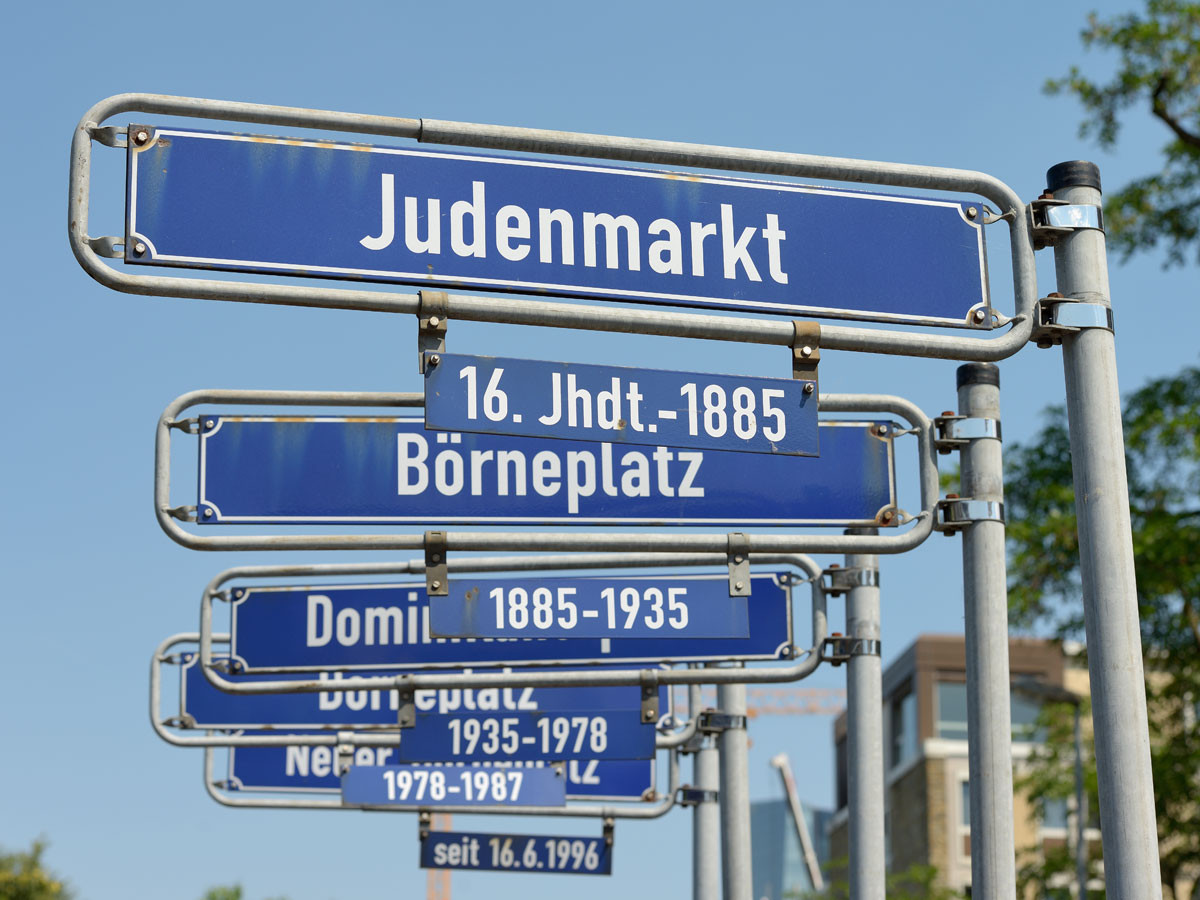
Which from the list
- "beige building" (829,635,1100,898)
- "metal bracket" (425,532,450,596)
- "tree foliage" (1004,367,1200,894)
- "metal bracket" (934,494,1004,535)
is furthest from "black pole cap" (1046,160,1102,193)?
"beige building" (829,635,1100,898)

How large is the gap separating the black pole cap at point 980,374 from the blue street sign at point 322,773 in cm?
510

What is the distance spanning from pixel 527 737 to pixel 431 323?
4.93m

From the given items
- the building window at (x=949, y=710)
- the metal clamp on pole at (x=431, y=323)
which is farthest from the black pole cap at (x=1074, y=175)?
the building window at (x=949, y=710)

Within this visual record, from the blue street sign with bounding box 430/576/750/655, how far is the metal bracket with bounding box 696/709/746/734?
12.3 feet

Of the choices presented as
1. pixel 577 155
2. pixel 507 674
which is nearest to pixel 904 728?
pixel 507 674

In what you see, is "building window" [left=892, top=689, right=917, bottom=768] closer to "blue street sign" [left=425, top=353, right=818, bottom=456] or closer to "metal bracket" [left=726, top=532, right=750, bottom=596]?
"metal bracket" [left=726, top=532, right=750, bottom=596]

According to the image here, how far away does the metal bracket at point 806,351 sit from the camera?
550cm

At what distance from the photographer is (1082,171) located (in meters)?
5.80

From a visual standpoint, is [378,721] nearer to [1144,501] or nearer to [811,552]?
[811,552]

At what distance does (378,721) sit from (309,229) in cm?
582

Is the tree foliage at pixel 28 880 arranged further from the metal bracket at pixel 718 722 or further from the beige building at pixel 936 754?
the metal bracket at pixel 718 722

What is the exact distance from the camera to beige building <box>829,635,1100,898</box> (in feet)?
151

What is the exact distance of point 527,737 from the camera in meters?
9.70

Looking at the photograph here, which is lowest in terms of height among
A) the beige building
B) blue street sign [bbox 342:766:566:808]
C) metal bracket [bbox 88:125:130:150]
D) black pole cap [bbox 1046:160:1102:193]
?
blue street sign [bbox 342:766:566:808]
